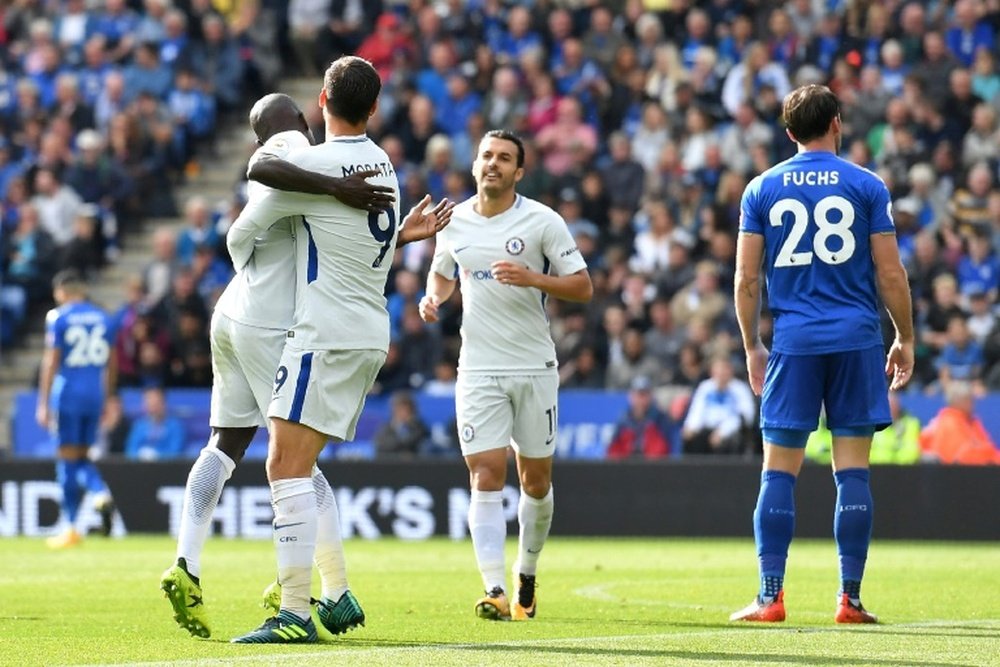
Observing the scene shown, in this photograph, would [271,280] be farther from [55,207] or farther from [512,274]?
[55,207]

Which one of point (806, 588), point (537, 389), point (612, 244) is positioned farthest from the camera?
point (612, 244)

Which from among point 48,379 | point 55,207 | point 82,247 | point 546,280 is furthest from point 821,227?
point 55,207

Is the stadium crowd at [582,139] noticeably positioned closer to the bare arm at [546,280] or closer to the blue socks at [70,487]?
the blue socks at [70,487]

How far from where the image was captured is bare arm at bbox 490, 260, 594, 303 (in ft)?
31.3

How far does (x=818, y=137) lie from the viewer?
30.5ft

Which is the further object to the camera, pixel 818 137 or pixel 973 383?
pixel 973 383

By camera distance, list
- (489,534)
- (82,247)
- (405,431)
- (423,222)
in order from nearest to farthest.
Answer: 1. (423,222)
2. (489,534)
3. (405,431)
4. (82,247)

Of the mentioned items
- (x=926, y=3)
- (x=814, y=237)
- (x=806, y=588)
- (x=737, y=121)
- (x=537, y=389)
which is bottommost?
(x=806, y=588)

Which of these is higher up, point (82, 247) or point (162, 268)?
point (82, 247)

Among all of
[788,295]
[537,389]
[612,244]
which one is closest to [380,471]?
[612,244]

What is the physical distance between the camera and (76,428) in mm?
18219

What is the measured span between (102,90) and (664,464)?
38.7 ft

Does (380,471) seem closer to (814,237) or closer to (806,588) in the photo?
(806,588)

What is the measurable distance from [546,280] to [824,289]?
55.1 inches
